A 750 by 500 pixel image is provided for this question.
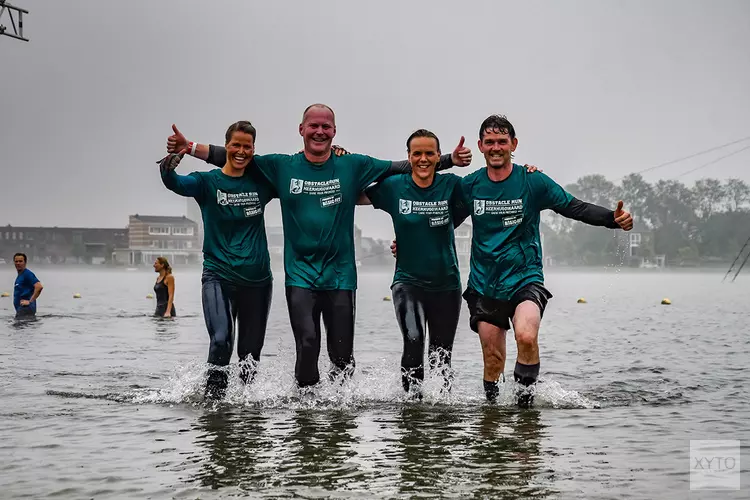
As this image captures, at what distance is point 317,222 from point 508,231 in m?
1.72

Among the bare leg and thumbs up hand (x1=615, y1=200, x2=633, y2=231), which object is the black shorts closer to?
the bare leg

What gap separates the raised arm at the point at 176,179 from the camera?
32.1 feet

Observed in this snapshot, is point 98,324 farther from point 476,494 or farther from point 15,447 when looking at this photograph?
point 476,494

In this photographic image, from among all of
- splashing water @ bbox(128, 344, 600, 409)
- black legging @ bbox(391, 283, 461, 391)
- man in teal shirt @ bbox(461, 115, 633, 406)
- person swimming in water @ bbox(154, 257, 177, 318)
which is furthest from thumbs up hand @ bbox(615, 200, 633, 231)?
person swimming in water @ bbox(154, 257, 177, 318)

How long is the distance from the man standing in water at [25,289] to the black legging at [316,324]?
14353 mm

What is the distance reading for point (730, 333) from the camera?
2538 cm

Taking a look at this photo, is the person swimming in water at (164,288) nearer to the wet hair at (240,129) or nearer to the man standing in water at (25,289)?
the man standing in water at (25,289)

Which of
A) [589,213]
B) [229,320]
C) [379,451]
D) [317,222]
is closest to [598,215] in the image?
[589,213]

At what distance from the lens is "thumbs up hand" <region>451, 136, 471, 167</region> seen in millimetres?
9992

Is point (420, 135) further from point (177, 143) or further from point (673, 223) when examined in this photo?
point (673, 223)

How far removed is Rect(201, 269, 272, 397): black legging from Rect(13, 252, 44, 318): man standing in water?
1370 centimetres

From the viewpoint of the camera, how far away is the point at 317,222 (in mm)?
9703

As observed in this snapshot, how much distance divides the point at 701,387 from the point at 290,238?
219 inches

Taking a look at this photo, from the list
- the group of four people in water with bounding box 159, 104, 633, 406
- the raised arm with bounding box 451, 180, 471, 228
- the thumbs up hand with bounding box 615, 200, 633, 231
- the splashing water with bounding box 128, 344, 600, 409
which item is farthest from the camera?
the splashing water with bounding box 128, 344, 600, 409
